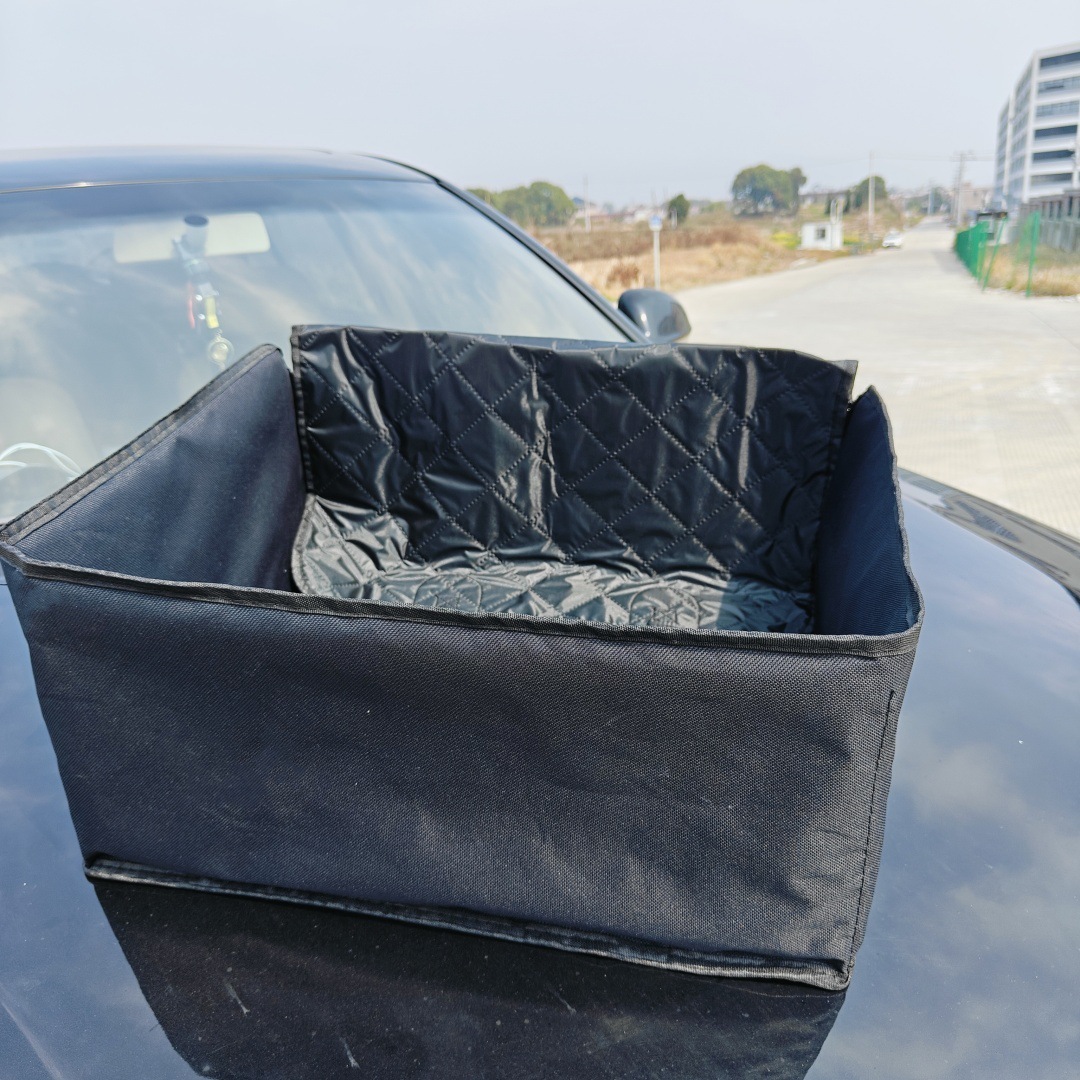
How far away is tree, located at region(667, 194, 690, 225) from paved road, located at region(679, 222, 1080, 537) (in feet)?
134

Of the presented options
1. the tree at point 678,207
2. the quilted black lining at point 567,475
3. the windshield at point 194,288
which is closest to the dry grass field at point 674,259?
the tree at point 678,207

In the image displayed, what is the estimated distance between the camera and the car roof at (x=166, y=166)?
5.89ft

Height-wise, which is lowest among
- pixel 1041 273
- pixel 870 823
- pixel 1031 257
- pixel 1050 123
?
pixel 1041 273

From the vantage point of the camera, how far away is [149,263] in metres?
1.77

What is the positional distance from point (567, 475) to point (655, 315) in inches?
35.5

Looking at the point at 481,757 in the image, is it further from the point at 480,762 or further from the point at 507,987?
the point at 507,987

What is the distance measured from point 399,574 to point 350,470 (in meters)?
0.22

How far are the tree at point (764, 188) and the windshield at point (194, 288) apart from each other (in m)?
96.2

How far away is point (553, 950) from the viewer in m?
0.79

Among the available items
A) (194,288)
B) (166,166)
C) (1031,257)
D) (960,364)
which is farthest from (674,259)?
(194,288)

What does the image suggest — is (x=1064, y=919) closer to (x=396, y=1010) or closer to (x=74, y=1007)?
(x=396, y=1010)

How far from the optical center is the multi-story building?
70.9 meters

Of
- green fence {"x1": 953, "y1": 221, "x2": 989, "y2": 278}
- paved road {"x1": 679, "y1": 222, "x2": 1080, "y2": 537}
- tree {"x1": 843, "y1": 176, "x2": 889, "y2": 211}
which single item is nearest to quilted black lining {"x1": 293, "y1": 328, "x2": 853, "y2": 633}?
paved road {"x1": 679, "y1": 222, "x2": 1080, "y2": 537}

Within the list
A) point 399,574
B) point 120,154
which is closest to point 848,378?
point 399,574
